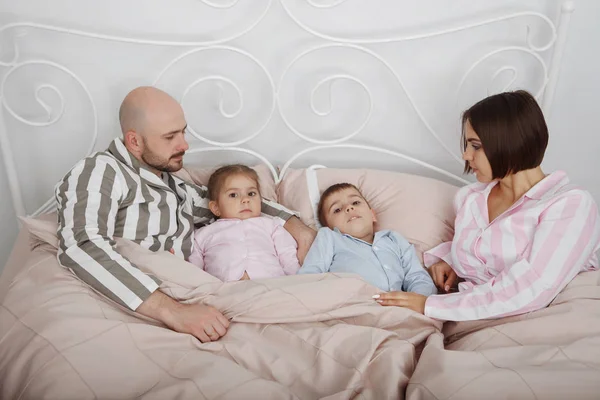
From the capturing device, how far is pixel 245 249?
1.86 metres

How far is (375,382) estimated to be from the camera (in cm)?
134

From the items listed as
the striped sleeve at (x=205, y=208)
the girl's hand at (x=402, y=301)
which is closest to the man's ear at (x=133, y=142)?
the striped sleeve at (x=205, y=208)

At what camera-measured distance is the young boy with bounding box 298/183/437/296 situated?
1.80 m

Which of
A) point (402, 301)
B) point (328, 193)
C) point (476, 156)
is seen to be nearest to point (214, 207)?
A: point (328, 193)

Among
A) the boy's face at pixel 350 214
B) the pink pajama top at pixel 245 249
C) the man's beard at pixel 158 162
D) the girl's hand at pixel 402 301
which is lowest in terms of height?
the girl's hand at pixel 402 301

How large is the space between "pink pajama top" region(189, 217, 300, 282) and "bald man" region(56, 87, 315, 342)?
4 centimetres

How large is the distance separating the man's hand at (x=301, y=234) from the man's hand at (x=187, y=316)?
44 cm

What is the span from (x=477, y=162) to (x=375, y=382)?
27.6 inches

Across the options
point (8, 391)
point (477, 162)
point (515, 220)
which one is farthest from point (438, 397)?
point (8, 391)

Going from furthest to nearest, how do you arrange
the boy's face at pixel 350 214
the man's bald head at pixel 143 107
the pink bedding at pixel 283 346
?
1. the boy's face at pixel 350 214
2. the man's bald head at pixel 143 107
3. the pink bedding at pixel 283 346

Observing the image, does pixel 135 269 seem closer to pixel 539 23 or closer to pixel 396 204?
pixel 396 204

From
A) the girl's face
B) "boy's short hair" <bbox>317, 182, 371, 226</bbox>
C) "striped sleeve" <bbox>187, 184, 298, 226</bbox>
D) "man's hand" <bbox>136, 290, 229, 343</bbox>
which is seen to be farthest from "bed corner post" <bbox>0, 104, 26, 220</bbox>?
"boy's short hair" <bbox>317, 182, 371, 226</bbox>

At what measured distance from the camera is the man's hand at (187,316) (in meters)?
1.52

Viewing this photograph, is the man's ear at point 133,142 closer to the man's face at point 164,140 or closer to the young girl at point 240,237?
the man's face at point 164,140
